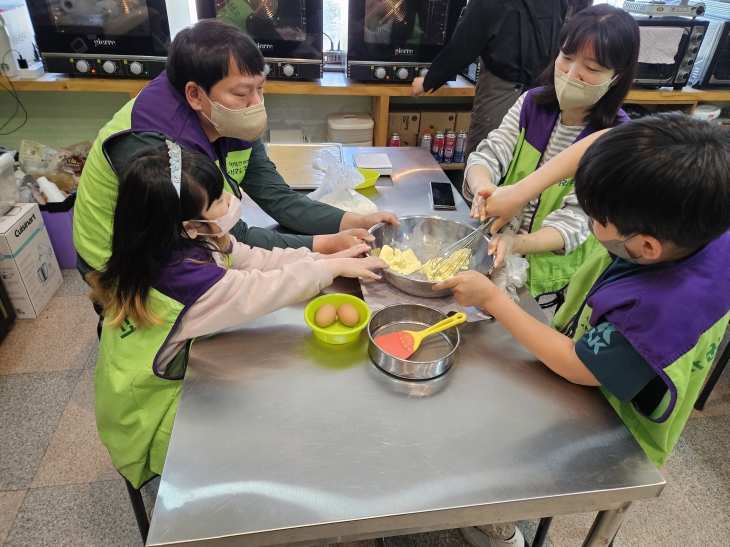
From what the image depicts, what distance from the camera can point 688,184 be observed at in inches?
26.9

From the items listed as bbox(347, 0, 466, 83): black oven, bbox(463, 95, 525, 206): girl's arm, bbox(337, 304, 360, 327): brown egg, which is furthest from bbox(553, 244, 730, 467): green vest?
bbox(347, 0, 466, 83): black oven

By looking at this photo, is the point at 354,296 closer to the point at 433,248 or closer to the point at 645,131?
the point at 433,248

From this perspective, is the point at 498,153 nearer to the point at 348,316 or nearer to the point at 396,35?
the point at 348,316

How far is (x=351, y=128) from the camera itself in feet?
9.16

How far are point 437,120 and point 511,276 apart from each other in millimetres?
2067

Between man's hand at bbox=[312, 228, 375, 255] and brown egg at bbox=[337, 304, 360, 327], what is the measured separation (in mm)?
260

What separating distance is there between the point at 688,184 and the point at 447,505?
556 millimetres

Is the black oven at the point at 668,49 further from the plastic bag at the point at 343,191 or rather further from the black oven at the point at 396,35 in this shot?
the plastic bag at the point at 343,191

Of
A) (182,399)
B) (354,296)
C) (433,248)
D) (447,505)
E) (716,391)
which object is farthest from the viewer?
(716,391)

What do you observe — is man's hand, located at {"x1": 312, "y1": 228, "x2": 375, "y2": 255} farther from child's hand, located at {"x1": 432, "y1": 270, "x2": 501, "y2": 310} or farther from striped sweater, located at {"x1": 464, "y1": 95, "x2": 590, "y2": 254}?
striped sweater, located at {"x1": 464, "y1": 95, "x2": 590, "y2": 254}

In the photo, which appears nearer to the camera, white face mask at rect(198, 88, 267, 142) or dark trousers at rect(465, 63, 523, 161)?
white face mask at rect(198, 88, 267, 142)

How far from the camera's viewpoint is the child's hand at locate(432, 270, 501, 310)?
0.96 meters

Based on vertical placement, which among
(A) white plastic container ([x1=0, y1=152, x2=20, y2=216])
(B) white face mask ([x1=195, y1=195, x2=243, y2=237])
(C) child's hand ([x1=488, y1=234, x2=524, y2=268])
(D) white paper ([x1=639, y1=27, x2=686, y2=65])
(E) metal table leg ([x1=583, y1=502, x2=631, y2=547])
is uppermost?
(D) white paper ([x1=639, y1=27, x2=686, y2=65])

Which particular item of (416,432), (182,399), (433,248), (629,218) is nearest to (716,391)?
(433,248)
